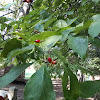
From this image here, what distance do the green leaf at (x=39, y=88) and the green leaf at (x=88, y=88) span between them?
0.30ft

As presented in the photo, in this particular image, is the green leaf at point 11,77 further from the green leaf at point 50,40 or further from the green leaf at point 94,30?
the green leaf at point 94,30

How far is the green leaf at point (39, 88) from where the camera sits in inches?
12.6

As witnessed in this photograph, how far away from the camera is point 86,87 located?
39cm

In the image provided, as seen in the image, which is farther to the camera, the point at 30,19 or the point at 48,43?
the point at 30,19

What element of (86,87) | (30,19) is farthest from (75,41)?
(30,19)

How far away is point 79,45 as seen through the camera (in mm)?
350

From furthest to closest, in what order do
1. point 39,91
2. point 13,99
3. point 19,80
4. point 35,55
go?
1. point 19,80
2. point 13,99
3. point 35,55
4. point 39,91

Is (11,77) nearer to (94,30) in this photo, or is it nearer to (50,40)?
(50,40)

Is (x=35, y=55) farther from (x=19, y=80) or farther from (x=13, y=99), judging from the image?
(x=19, y=80)

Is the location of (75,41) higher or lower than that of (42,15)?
lower

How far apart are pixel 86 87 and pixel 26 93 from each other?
168 mm

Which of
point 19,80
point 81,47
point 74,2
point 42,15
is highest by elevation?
point 74,2

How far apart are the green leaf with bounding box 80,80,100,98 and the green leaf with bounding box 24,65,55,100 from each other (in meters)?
0.09

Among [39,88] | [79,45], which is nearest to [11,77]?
[39,88]
